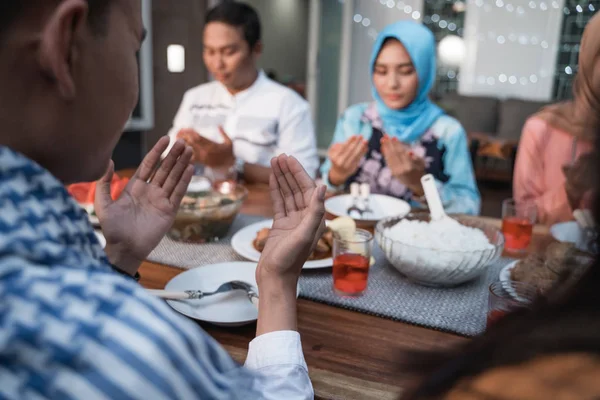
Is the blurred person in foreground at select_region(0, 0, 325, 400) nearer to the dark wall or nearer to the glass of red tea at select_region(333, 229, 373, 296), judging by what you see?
the glass of red tea at select_region(333, 229, 373, 296)

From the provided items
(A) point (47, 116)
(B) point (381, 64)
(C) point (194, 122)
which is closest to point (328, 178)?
(B) point (381, 64)

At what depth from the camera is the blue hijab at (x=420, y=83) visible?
2094 millimetres

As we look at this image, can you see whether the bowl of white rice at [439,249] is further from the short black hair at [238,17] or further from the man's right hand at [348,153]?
the short black hair at [238,17]

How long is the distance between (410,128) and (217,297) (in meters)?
1.48

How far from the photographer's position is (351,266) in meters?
1.05

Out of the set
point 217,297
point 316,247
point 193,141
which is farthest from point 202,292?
point 193,141

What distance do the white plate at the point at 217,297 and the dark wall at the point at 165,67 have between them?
9.52ft

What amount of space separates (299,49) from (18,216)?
7.84 m

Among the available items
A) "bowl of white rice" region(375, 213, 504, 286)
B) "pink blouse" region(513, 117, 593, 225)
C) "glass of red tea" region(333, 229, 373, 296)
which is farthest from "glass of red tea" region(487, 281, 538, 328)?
"pink blouse" region(513, 117, 593, 225)

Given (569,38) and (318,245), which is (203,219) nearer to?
(318,245)

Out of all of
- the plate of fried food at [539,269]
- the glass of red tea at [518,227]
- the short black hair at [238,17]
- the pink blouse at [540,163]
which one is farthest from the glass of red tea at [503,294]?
the short black hair at [238,17]

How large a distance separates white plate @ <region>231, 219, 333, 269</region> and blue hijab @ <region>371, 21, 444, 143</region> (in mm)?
1076

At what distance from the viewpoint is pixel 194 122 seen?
2730mm

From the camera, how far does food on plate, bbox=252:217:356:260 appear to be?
1206 mm
